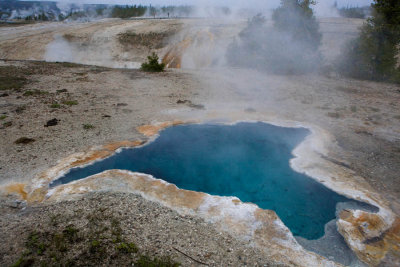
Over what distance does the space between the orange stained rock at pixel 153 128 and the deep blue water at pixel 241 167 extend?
0.21 m

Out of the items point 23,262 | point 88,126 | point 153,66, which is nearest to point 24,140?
point 88,126

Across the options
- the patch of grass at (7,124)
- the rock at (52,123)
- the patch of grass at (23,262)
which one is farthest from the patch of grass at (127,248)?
the patch of grass at (7,124)

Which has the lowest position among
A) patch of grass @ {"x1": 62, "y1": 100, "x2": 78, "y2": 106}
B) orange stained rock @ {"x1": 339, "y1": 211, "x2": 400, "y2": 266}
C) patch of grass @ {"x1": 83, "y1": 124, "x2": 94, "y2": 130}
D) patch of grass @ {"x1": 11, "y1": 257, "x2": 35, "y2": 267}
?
orange stained rock @ {"x1": 339, "y1": 211, "x2": 400, "y2": 266}

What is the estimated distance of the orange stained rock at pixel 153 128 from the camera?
777cm

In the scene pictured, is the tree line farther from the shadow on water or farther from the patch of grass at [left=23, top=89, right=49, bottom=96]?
the patch of grass at [left=23, top=89, right=49, bottom=96]

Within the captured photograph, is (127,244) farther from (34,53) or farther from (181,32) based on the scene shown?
(34,53)

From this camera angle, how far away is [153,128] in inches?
316

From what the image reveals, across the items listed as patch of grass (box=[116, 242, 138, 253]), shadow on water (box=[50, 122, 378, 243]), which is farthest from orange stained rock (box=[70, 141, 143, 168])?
patch of grass (box=[116, 242, 138, 253])

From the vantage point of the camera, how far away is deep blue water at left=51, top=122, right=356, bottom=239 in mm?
5234

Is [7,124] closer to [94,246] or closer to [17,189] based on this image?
[17,189]

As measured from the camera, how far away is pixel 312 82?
13.1 meters

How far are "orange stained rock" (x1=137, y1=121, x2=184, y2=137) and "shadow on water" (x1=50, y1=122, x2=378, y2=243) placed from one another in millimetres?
219

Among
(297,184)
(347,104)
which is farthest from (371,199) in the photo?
(347,104)

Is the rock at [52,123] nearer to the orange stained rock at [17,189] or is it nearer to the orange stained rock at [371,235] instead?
the orange stained rock at [17,189]
